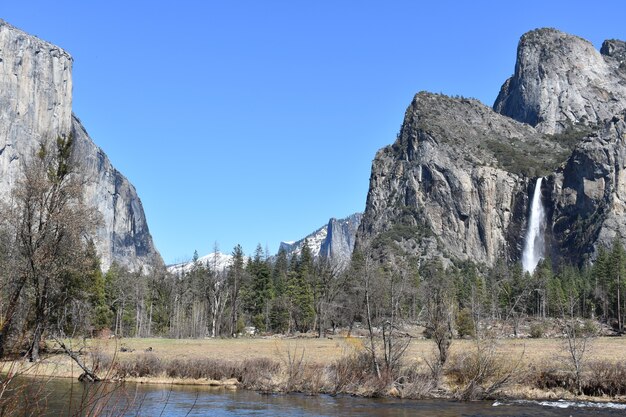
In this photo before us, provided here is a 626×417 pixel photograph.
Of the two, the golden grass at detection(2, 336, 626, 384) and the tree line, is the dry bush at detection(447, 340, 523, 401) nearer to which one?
the golden grass at detection(2, 336, 626, 384)

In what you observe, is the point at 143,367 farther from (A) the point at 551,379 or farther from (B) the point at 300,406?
(A) the point at 551,379

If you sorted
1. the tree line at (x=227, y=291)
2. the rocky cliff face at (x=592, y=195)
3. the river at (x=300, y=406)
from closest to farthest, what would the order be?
the river at (x=300, y=406) → the tree line at (x=227, y=291) → the rocky cliff face at (x=592, y=195)

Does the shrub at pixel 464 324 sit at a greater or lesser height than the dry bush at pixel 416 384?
greater

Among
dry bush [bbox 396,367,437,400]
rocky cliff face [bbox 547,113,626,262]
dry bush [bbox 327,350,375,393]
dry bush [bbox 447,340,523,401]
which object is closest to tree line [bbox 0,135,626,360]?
dry bush [bbox 327,350,375,393]

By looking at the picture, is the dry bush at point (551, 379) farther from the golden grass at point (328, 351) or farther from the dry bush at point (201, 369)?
the dry bush at point (201, 369)

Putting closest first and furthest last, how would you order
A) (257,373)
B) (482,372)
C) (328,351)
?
1. (482,372)
2. (257,373)
3. (328,351)

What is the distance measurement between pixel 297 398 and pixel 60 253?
15.1m

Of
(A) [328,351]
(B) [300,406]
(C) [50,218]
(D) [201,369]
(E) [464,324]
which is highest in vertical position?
(C) [50,218]

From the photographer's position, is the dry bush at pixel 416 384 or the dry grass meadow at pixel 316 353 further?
the dry grass meadow at pixel 316 353

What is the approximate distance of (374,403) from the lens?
24.6m

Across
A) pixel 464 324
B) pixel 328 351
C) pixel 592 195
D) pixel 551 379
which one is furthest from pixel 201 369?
pixel 592 195

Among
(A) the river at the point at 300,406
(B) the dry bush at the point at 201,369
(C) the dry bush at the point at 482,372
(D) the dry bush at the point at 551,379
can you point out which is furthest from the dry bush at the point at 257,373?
(D) the dry bush at the point at 551,379

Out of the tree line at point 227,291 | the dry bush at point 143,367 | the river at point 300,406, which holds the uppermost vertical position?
the tree line at point 227,291

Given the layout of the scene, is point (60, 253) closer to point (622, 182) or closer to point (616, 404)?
point (616, 404)
